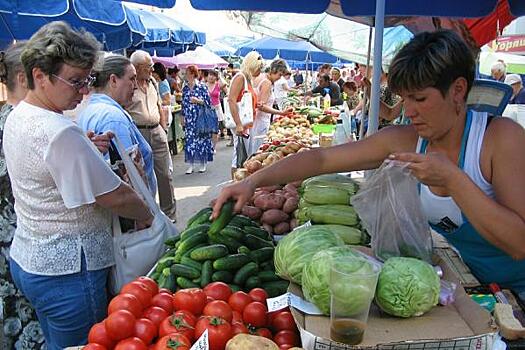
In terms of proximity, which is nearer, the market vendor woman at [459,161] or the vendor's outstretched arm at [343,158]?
the market vendor woman at [459,161]

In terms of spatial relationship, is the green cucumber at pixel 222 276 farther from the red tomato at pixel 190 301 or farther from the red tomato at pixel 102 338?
the red tomato at pixel 102 338

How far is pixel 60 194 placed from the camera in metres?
2.17

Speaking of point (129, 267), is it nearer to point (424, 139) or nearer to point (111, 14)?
point (424, 139)

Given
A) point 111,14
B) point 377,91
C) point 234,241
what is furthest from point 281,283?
point 111,14

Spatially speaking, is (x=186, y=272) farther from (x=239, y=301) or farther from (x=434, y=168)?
(x=434, y=168)

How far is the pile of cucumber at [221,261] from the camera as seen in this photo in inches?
77.2

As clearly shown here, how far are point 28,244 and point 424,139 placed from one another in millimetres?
1918

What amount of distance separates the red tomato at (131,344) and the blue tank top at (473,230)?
1.20 meters

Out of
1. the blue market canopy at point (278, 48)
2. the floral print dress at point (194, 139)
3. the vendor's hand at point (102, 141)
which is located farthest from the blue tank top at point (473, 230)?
the blue market canopy at point (278, 48)

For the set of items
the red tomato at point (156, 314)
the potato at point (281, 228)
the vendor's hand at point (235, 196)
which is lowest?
the potato at point (281, 228)

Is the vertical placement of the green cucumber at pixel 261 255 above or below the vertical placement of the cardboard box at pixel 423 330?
below

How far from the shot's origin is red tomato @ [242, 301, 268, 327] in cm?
156

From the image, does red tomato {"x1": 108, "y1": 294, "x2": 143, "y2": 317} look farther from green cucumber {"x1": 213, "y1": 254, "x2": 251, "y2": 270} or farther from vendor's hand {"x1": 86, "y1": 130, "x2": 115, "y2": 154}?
vendor's hand {"x1": 86, "y1": 130, "x2": 115, "y2": 154}

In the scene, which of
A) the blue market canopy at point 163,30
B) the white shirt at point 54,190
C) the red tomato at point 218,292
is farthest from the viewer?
the blue market canopy at point 163,30
